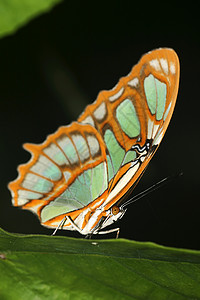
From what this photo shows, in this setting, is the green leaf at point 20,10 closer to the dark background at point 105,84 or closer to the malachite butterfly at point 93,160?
the malachite butterfly at point 93,160

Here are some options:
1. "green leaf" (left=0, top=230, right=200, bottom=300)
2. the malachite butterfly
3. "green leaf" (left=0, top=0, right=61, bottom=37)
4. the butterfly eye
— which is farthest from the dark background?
"green leaf" (left=0, top=0, right=61, bottom=37)

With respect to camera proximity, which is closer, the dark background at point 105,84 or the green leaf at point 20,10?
the green leaf at point 20,10

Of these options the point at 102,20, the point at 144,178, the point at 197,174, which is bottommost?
the point at 197,174

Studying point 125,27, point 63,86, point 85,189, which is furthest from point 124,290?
point 125,27

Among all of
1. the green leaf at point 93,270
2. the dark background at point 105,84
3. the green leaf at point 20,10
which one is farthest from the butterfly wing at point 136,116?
the dark background at point 105,84

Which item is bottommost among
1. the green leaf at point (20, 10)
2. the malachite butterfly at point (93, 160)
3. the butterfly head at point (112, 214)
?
the butterfly head at point (112, 214)

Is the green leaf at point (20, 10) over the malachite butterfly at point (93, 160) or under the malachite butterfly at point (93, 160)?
over

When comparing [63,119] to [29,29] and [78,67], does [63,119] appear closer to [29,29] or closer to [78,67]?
[78,67]
